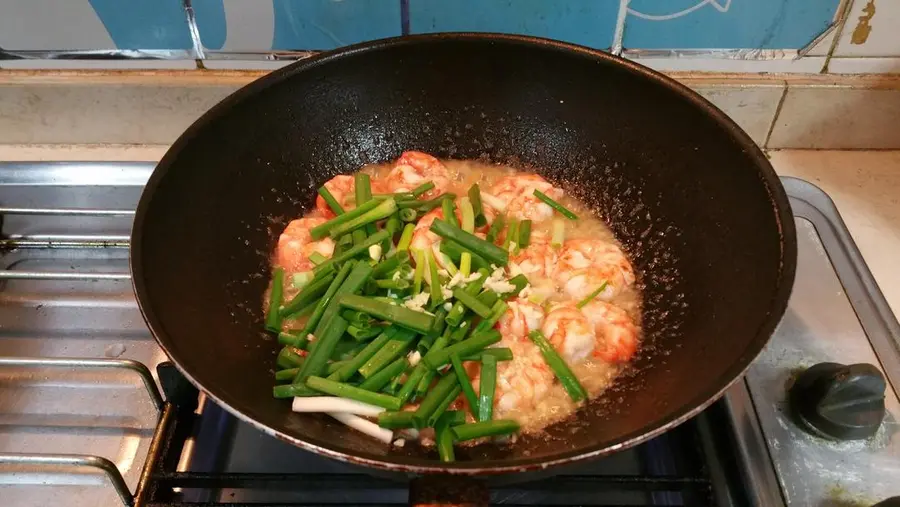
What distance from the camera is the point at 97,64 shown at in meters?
1.49

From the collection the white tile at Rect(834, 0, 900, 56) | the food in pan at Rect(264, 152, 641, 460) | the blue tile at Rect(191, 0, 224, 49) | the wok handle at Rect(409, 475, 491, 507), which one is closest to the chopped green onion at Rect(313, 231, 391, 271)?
the food in pan at Rect(264, 152, 641, 460)

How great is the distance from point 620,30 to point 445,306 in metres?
0.75

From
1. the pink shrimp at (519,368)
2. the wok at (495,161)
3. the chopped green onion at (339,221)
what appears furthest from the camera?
the chopped green onion at (339,221)

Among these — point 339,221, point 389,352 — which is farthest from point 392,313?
point 339,221

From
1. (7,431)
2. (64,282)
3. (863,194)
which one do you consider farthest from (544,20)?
(7,431)

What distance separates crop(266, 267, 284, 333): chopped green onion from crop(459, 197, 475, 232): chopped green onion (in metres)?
0.35

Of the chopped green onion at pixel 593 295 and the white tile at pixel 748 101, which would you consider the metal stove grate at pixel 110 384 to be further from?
the white tile at pixel 748 101

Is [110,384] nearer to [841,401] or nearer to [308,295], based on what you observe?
[308,295]

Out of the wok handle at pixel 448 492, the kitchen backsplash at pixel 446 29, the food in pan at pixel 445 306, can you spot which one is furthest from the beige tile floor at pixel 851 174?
the wok handle at pixel 448 492

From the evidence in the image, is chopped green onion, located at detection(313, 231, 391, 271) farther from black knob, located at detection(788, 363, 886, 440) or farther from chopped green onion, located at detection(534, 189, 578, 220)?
black knob, located at detection(788, 363, 886, 440)

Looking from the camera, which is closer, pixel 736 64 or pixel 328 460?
pixel 328 460

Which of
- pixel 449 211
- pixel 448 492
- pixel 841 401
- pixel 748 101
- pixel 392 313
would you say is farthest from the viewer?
pixel 748 101

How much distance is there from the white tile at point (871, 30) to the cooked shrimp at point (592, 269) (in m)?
0.73

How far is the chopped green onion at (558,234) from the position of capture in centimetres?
128
